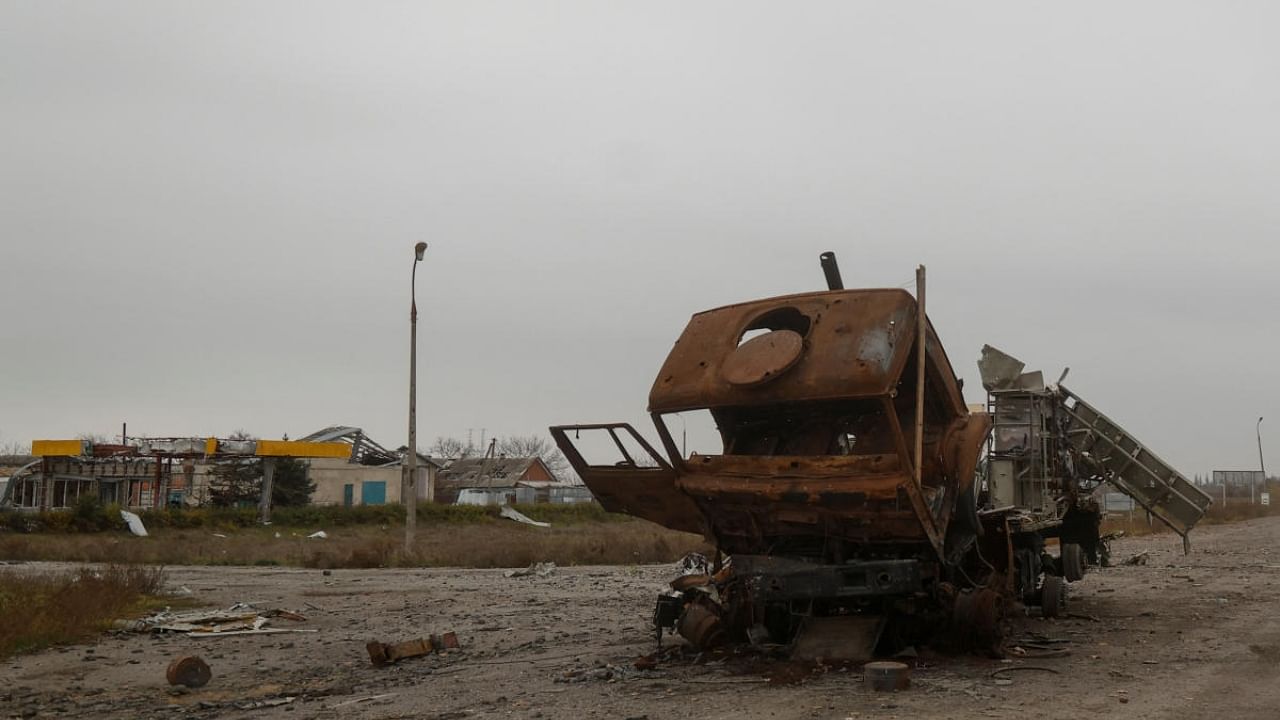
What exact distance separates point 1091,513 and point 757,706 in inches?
365

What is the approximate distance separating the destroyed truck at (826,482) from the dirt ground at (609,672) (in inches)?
19.6

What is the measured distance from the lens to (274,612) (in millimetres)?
13984

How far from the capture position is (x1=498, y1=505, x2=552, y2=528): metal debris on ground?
42594mm

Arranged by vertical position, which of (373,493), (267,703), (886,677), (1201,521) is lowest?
(1201,521)

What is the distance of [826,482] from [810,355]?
1051mm

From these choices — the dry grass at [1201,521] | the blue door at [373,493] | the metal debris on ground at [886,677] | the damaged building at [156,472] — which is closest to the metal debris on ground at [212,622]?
the metal debris on ground at [886,677]

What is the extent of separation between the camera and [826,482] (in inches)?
310

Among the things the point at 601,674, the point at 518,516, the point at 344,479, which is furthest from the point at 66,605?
the point at 344,479

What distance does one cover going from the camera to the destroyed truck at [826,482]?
7934mm

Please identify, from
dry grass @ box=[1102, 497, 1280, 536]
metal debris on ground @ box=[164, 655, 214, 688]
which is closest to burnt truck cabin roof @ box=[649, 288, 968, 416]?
metal debris on ground @ box=[164, 655, 214, 688]

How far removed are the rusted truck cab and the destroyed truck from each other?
16 mm

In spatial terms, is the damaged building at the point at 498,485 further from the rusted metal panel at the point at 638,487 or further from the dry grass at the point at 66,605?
the rusted metal panel at the point at 638,487

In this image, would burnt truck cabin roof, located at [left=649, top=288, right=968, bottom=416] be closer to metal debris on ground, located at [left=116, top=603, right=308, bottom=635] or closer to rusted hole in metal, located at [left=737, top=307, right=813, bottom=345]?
rusted hole in metal, located at [left=737, top=307, right=813, bottom=345]

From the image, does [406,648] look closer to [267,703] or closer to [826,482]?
[267,703]
